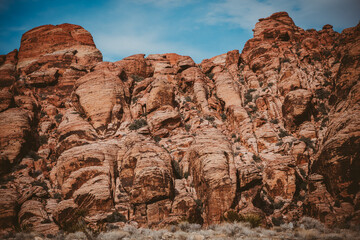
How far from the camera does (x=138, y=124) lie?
32.4 meters

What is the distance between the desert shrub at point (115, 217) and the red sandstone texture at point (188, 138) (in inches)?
4.6

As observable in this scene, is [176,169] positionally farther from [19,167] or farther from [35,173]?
[19,167]

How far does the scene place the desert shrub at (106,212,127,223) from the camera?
22.1 m

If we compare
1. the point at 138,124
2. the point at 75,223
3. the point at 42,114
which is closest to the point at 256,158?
the point at 138,124

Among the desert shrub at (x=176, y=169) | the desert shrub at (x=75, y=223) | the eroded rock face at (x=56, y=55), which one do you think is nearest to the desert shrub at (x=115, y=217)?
the desert shrub at (x=75, y=223)

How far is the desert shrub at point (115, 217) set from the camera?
72.5 feet

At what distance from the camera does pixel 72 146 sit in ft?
93.7

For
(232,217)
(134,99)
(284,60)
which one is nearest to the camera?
(232,217)

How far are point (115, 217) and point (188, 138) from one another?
12.0m

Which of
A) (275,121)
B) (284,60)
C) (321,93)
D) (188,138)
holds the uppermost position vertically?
(284,60)

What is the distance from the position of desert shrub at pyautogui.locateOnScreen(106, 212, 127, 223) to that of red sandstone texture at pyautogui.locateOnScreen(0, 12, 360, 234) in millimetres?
117

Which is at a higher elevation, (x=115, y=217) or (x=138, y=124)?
(x=138, y=124)

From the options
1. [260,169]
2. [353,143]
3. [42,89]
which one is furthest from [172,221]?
[42,89]

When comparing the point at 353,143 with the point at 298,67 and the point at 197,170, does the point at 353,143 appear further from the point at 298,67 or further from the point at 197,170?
the point at 298,67
